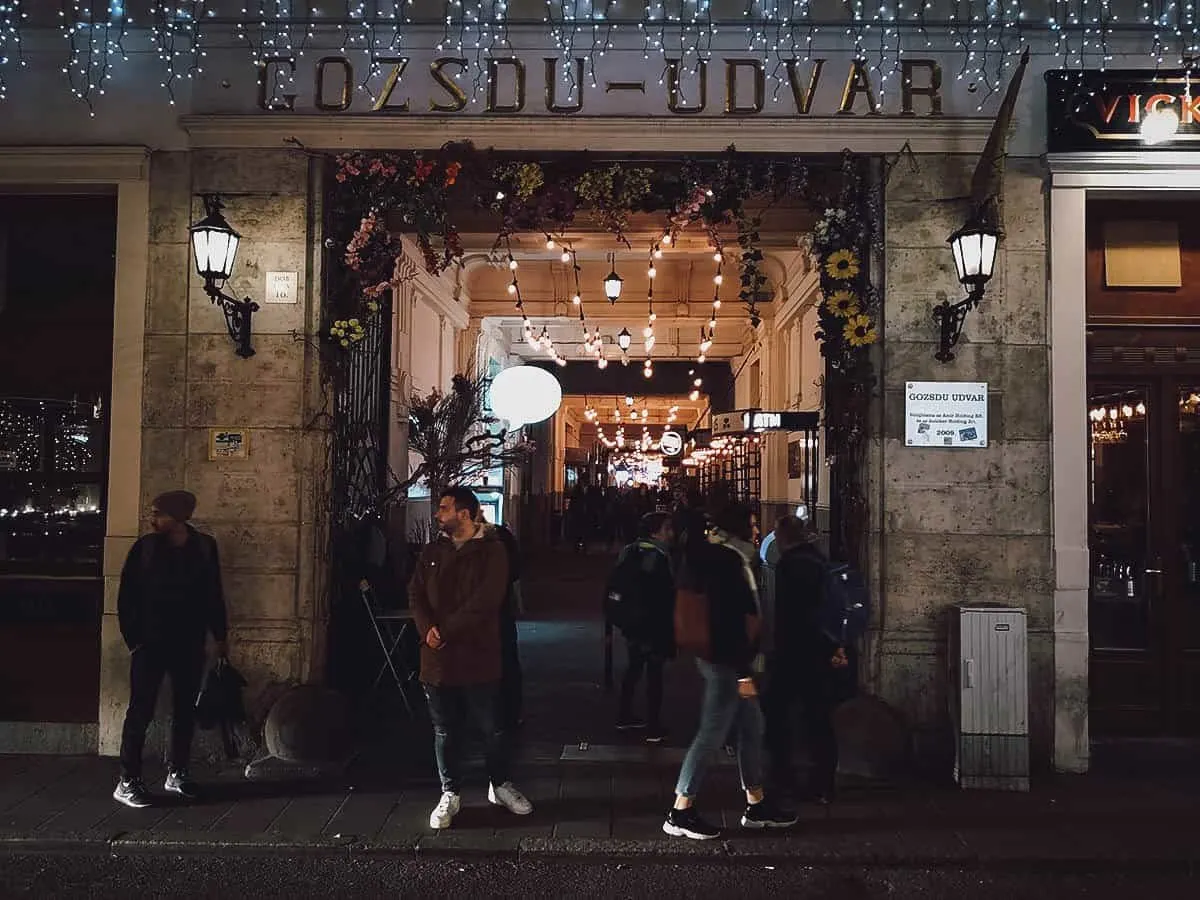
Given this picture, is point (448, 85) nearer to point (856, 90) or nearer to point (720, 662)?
point (856, 90)

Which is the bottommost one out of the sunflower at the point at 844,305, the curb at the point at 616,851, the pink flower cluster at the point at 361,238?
the curb at the point at 616,851

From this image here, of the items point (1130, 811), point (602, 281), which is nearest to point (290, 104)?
point (1130, 811)

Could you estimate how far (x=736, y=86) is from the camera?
271 inches

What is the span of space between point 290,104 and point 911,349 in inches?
186

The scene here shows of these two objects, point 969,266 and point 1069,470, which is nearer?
point 969,266

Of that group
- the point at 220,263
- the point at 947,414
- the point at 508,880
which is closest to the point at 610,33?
the point at 220,263

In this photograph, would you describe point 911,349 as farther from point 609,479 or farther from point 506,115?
point 609,479

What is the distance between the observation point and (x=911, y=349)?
6.69m

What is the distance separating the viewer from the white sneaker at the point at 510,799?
17.9 ft

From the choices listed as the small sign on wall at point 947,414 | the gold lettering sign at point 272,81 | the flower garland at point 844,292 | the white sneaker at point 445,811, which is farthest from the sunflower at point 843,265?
the white sneaker at point 445,811

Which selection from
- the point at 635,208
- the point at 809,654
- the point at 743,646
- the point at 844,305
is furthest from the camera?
the point at 635,208

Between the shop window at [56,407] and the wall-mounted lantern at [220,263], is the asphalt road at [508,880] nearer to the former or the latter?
the shop window at [56,407]

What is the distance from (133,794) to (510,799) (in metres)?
2.24

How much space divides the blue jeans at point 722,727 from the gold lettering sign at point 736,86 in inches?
156
